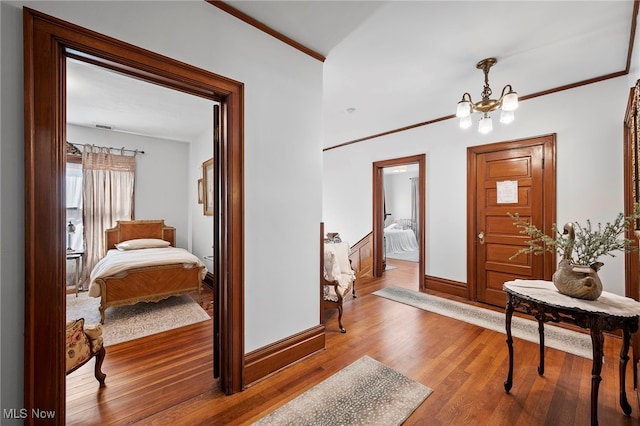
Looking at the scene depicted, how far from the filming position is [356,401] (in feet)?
5.67

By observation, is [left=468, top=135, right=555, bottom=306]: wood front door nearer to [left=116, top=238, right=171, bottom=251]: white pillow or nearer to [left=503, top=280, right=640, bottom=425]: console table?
[left=503, top=280, right=640, bottom=425]: console table

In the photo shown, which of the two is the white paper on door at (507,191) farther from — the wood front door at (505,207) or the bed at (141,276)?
the bed at (141,276)

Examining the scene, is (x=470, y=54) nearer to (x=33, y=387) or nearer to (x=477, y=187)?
(x=477, y=187)

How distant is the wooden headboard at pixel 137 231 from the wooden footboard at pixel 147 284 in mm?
1851

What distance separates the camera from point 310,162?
7.58 feet

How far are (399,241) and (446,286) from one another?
13.5 ft

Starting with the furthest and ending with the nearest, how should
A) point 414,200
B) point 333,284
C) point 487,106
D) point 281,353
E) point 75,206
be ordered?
point 414,200 < point 75,206 < point 333,284 < point 487,106 < point 281,353

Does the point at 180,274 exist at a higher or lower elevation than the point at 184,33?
lower

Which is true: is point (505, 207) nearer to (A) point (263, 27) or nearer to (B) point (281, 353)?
(B) point (281, 353)

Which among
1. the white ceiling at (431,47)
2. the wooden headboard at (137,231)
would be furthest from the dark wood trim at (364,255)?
the wooden headboard at (137,231)

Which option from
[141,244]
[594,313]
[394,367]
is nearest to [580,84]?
[594,313]

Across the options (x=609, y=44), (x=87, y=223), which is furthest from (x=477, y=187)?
(x=87, y=223)

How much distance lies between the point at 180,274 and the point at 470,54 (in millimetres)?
4124

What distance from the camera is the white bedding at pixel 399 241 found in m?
7.75
